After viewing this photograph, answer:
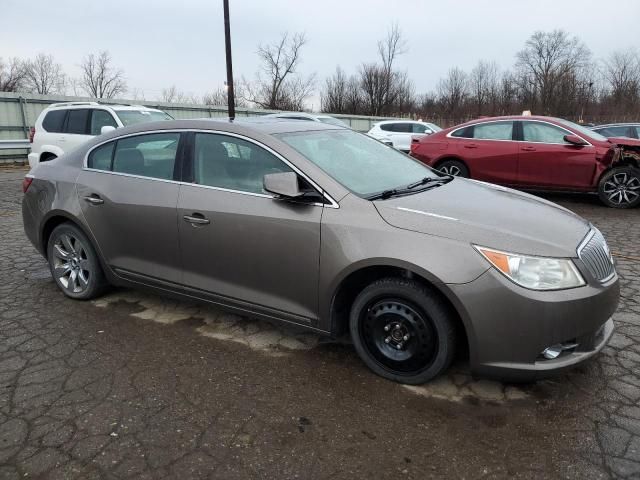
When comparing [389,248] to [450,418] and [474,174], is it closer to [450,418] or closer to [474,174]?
[450,418]

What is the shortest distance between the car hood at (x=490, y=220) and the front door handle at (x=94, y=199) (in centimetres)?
230

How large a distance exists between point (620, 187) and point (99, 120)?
32.5 ft

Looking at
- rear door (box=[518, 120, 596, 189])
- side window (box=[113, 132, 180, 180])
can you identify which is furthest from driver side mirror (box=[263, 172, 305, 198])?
rear door (box=[518, 120, 596, 189])

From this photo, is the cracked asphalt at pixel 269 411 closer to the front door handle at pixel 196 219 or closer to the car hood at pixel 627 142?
the front door handle at pixel 196 219

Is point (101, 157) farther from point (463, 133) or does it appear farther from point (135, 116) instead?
point (463, 133)

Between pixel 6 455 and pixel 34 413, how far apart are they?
1.13 ft

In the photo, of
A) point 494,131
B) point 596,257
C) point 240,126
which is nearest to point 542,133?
point 494,131

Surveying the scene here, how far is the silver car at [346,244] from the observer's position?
2.67 meters

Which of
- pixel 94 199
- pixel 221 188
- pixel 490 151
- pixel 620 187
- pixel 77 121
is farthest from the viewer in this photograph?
pixel 77 121

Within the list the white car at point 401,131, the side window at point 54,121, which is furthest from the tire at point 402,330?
the white car at point 401,131

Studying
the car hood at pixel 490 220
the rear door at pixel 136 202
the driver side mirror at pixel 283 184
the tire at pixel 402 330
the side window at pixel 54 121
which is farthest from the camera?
the side window at pixel 54 121

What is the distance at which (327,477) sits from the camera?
2303mm

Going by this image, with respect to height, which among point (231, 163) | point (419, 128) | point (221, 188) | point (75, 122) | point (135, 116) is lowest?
point (221, 188)

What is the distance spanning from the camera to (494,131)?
368 inches
